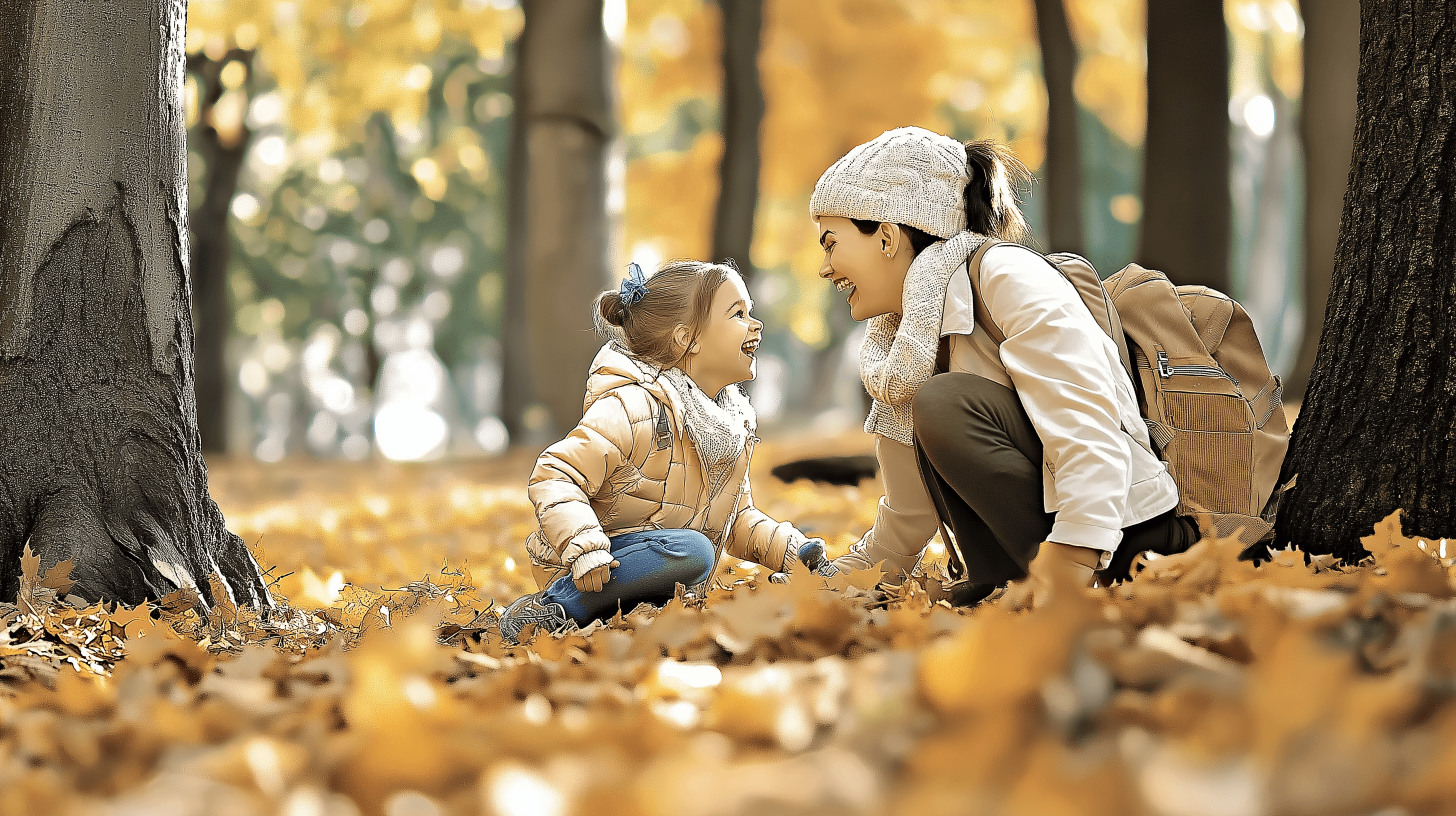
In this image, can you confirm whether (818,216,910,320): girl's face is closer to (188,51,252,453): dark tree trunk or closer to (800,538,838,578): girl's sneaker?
(800,538,838,578): girl's sneaker

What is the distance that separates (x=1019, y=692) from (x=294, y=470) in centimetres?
1112

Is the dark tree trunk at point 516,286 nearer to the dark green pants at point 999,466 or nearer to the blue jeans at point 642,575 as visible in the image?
the blue jeans at point 642,575

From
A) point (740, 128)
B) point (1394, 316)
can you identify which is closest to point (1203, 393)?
point (1394, 316)

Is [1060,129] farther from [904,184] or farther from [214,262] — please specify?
[214,262]

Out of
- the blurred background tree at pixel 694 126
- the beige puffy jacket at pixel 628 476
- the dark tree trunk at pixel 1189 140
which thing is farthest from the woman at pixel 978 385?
the dark tree trunk at pixel 1189 140

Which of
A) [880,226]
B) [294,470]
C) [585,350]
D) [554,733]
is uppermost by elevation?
[880,226]

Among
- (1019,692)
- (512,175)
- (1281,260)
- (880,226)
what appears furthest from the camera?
(1281,260)

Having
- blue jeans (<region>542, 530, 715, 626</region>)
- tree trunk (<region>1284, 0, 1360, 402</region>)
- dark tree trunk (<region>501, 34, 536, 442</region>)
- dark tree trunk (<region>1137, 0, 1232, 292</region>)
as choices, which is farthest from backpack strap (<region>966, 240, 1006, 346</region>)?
dark tree trunk (<region>501, 34, 536, 442</region>)

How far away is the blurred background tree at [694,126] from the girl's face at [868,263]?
1.98 meters

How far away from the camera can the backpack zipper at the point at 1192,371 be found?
8.48 feet

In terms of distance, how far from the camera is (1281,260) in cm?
1645

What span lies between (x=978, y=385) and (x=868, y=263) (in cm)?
48

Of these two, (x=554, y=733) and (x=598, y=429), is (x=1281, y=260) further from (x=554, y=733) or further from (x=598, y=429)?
(x=554, y=733)

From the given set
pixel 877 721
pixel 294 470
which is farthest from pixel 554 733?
pixel 294 470
